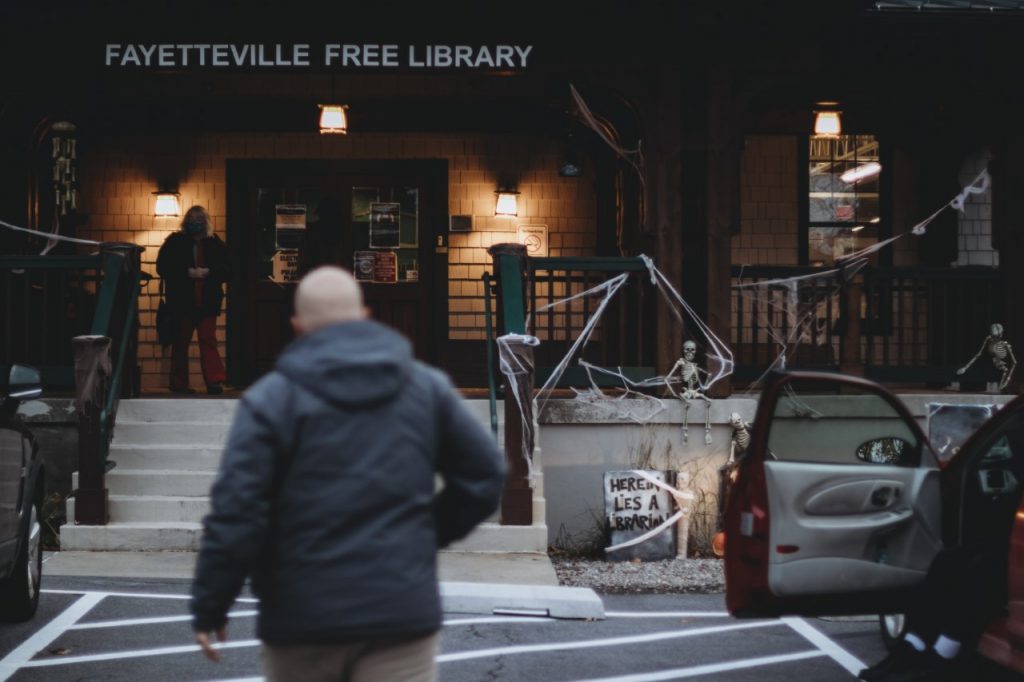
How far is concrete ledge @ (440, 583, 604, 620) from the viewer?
301 inches

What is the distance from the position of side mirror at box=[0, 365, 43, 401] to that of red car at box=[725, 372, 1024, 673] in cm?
364

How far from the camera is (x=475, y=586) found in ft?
26.5

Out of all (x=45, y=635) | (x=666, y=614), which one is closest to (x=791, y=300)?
(x=666, y=614)

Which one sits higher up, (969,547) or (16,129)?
(16,129)

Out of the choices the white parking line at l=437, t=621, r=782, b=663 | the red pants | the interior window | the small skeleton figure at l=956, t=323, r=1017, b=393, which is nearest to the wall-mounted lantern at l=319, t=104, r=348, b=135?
the red pants

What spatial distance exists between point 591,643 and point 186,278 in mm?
6494

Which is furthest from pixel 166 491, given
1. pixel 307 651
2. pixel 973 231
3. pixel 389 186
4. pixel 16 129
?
pixel 973 231

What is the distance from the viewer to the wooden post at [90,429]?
9.66 m

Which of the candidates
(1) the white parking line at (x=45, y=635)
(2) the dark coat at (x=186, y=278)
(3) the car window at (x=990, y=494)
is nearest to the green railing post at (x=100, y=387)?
(2) the dark coat at (x=186, y=278)

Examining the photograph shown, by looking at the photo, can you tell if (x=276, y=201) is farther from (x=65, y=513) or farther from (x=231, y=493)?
(x=231, y=493)

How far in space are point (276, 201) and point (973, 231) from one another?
306 inches

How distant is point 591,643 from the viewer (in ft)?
23.1

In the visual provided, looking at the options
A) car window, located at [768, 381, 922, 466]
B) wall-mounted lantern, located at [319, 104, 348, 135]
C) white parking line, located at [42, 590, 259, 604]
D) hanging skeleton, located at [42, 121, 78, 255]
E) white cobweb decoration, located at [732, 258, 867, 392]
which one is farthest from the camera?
hanging skeleton, located at [42, 121, 78, 255]

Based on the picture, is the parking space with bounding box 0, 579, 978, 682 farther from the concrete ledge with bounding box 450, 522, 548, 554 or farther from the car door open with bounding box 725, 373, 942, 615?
the concrete ledge with bounding box 450, 522, 548, 554
